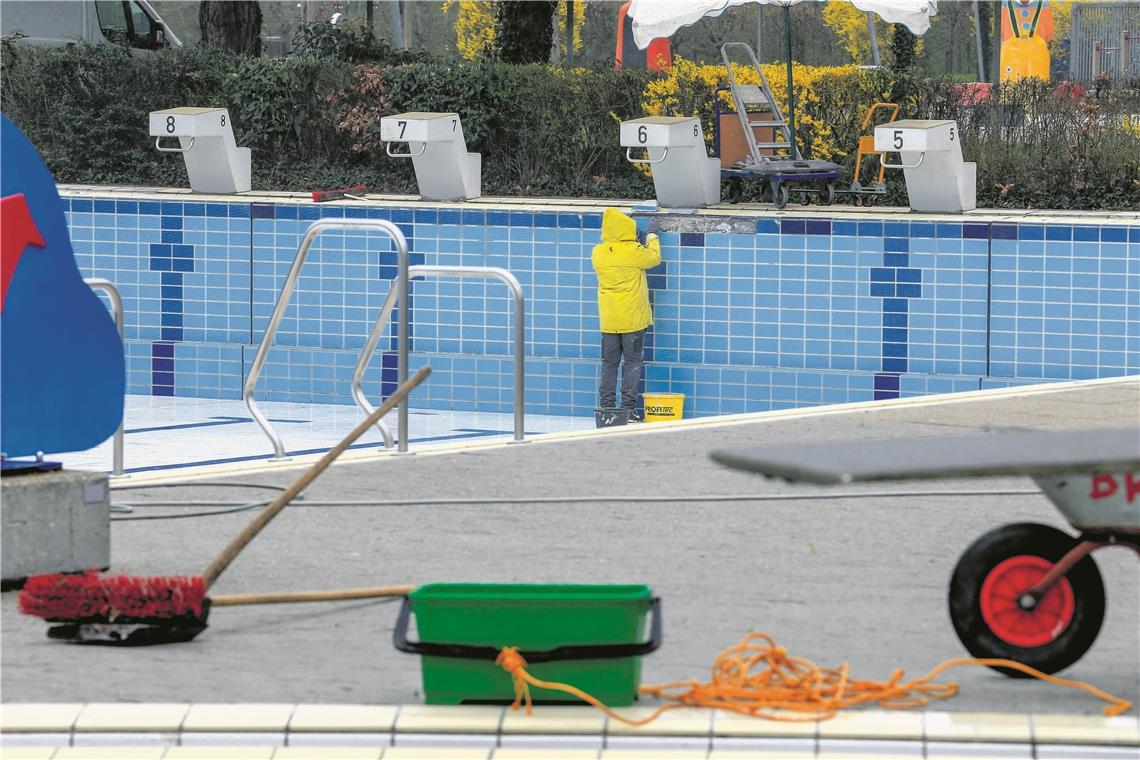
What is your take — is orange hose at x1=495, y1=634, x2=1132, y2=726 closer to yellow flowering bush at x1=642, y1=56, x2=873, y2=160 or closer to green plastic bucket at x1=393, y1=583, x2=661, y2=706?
green plastic bucket at x1=393, y1=583, x2=661, y2=706

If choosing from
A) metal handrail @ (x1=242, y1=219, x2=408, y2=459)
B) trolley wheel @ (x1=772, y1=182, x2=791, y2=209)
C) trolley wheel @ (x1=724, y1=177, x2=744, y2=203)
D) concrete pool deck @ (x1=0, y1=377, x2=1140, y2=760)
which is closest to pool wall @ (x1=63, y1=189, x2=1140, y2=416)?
trolley wheel @ (x1=772, y1=182, x2=791, y2=209)

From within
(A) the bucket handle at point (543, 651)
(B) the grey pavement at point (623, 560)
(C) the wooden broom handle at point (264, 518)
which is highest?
(C) the wooden broom handle at point (264, 518)

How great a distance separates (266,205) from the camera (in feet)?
43.8

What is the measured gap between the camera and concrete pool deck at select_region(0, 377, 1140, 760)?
13.1 ft

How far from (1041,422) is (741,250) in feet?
15.2

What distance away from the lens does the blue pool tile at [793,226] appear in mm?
12141

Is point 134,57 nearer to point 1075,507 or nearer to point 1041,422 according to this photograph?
point 1041,422

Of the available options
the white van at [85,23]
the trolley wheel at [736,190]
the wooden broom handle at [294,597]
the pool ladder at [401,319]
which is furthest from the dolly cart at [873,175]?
the wooden broom handle at [294,597]

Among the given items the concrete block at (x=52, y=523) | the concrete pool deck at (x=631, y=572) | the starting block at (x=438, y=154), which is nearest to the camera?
the concrete pool deck at (x=631, y=572)

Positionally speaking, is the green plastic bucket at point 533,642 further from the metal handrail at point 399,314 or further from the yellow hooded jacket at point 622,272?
the yellow hooded jacket at point 622,272

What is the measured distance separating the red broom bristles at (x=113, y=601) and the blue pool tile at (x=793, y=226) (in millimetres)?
7890

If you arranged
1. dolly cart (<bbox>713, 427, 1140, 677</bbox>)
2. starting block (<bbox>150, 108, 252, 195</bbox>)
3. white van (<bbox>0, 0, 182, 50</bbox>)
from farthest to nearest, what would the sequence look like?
white van (<bbox>0, 0, 182, 50</bbox>), starting block (<bbox>150, 108, 252, 195</bbox>), dolly cart (<bbox>713, 427, 1140, 677</bbox>)

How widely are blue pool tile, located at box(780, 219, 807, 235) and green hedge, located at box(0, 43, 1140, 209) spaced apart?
205cm

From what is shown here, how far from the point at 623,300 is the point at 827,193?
2.50 metres
